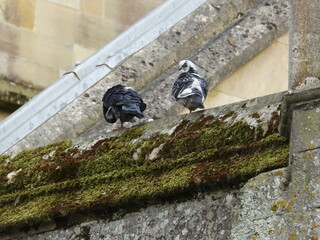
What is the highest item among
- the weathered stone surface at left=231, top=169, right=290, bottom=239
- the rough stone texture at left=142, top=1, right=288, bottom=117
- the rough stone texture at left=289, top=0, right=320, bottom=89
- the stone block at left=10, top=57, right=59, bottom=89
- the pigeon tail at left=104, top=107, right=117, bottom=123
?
the stone block at left=10, top=57, right=59, bottom=89

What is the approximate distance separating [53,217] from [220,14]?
428cm

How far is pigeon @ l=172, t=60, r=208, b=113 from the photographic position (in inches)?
428

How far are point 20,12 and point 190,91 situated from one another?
6352 millimetres

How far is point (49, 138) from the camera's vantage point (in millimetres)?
12859

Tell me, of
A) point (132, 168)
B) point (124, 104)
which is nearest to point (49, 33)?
point (124, 104)

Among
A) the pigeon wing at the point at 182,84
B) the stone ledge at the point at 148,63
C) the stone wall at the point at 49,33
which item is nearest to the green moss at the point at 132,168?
the pigeon wing at the point at 182,84

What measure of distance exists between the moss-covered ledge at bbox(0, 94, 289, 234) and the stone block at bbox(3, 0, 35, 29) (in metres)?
6.03

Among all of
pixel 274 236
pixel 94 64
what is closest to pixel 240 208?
pixel 274 236

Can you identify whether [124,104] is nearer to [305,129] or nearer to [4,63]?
[305,129]

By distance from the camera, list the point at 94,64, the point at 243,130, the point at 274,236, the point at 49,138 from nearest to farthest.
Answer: the point at 274,236 < the point at 243,130 < the point at 49,138 < the point at 94,64

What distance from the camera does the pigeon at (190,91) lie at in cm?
1086

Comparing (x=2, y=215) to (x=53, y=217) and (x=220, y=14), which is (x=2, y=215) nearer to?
(x=53, y=217)

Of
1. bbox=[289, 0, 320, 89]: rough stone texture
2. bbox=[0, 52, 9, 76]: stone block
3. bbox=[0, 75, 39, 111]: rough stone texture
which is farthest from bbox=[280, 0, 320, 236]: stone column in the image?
bbox=[0, 52, 9, 76]: stone block

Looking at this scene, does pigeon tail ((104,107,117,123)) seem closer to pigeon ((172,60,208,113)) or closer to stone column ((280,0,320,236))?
pigeon ((172,60,208,113))
